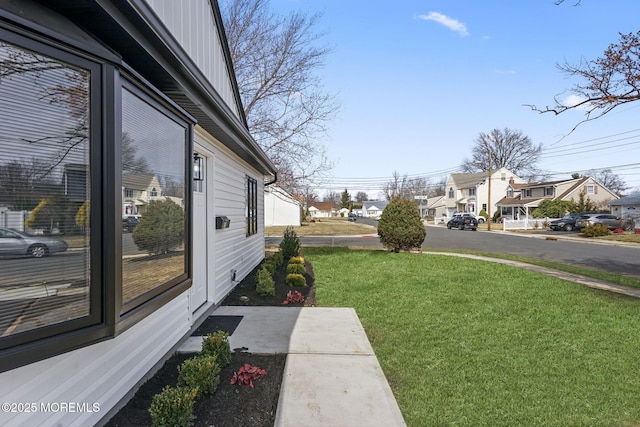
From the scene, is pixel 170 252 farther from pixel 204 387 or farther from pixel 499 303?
pixel 499 303

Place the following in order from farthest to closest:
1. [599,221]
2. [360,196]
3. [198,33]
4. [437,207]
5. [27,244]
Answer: [360,196], [437,207], [599,221], [198,33], [27,244]

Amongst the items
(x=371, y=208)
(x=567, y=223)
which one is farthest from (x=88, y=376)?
(x=371, y=208)

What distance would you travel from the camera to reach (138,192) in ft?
7.64

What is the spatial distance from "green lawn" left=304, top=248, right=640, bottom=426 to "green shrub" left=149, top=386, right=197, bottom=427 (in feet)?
5.36

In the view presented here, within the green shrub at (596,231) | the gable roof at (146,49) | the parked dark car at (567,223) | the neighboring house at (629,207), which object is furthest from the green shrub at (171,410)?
the neighboring house at (629,207)

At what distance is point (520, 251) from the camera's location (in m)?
16.2

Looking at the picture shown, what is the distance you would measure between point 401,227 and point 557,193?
37.3m

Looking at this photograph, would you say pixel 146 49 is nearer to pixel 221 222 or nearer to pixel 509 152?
pixel 221 222

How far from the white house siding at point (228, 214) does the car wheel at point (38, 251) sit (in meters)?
3.12

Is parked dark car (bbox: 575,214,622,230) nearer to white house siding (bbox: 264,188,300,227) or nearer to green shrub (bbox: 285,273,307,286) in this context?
white house siding (bbox: 264,188,300,227)

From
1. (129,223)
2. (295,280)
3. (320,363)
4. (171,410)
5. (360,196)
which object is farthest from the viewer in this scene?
(360,196)

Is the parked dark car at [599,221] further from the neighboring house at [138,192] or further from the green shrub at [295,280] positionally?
the neighboring house at [138,192]

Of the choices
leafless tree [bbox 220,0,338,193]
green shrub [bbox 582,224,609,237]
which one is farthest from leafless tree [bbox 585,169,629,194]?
leafless tree [bbox 220,0,338,193]

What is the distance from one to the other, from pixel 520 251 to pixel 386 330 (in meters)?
13.8
